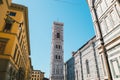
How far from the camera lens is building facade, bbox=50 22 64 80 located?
55.7m

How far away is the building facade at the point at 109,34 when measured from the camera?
29.9 ft

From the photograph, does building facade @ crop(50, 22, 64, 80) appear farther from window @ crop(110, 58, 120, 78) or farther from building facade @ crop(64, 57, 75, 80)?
window @ crop(110, 58, 120, 78)

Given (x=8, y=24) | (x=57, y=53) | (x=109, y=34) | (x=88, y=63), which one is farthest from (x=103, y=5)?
(x=57, y=53)

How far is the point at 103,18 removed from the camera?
11.6 meters

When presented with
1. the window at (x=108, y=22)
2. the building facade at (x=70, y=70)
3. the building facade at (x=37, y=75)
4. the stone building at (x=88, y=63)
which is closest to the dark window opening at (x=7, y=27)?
the window at (x=108, y=22)

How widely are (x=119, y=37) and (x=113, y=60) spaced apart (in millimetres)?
2020

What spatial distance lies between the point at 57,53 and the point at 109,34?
168 feet

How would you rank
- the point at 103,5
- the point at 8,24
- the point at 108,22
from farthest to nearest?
the point at 8,24, the point at 103,5, the point at 108,22

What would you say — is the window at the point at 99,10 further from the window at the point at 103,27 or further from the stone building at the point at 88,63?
the stone building at the point at 88,63

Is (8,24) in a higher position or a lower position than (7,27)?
higher

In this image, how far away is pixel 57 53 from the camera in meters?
60.8

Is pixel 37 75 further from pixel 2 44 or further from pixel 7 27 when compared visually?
pixel 2 44

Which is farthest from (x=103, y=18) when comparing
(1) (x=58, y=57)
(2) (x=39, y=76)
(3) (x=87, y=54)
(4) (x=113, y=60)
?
(2) (x=39, y=76)

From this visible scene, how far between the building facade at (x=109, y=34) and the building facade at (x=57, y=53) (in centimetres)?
4646
